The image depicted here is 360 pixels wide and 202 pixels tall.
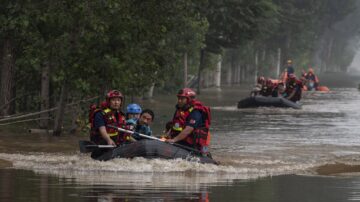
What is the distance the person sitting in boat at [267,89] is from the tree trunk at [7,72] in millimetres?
19393

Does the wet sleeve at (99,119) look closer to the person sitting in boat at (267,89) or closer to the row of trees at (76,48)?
the row of trees at (76,48)

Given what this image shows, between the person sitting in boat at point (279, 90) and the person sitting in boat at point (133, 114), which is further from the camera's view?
the person sitting in boat at point (279, 90)

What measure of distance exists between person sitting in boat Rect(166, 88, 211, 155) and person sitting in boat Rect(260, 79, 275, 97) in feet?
87.3

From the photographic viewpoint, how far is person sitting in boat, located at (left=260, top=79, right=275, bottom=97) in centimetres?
4741

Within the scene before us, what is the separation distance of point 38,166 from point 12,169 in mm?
946

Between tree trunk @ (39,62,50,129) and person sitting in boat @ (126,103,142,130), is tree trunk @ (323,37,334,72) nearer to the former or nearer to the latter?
tree trunk @ (39,62,50,129)

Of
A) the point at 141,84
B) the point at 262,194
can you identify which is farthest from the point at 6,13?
the point at 262,194

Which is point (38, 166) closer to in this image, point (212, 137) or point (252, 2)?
point (212, 137)

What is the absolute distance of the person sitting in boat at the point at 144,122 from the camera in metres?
21.1

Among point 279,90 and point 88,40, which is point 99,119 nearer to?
point 88,40

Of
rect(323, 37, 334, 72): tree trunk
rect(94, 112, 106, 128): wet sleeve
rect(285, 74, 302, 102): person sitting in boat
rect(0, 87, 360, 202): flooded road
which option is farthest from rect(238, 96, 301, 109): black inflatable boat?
rect(323, 37, 334, 72): tree trunk

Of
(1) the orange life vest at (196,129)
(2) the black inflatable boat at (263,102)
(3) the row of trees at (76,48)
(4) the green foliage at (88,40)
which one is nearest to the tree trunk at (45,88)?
(3) the row of trees at (76,48)

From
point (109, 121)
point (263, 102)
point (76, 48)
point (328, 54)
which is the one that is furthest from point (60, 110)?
point (328, 54)

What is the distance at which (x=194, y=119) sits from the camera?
2070cm
